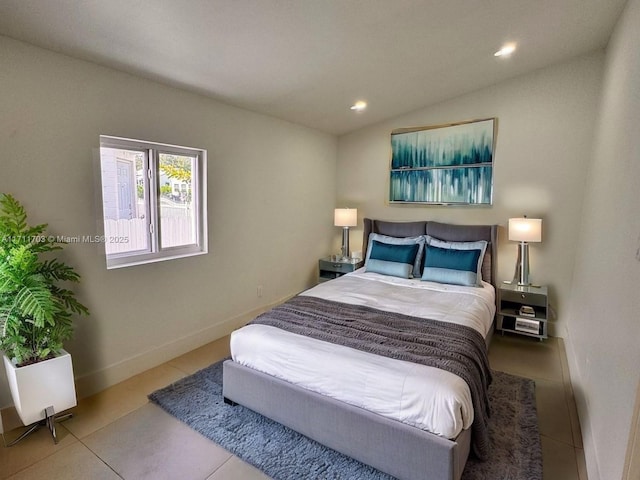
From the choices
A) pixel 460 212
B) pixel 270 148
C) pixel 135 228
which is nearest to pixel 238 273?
pixel 135 228

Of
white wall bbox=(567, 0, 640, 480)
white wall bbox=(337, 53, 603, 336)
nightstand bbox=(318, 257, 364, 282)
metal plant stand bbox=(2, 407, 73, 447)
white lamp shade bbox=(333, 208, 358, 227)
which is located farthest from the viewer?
white lamp shade bbox=(333, 208, 358, 227)

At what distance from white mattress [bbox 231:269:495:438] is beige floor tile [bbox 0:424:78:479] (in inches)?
43.2

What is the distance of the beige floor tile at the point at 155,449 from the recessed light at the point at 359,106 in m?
3.41

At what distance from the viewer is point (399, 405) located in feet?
5.53

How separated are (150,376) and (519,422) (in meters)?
2.76

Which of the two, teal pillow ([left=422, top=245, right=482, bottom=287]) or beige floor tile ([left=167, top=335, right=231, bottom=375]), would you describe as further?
teal pillow ([left=422, top=245, right=482, bottom=287])

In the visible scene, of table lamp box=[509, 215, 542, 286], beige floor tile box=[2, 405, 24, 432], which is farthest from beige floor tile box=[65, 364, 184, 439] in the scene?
table lamp box=[509, 215, 542, 286]

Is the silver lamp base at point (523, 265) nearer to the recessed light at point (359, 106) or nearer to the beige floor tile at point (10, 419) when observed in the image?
the recessed light at point (359, 106)

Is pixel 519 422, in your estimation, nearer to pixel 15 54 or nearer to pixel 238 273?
pixel 238 273

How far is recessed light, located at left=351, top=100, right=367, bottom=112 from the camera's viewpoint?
375 cm

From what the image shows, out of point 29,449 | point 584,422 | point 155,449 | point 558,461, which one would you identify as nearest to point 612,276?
point 584,422

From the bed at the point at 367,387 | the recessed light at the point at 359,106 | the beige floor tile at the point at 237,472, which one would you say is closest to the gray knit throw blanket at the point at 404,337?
the bed at the point at 367,387

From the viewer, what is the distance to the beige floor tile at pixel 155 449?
1.83 m

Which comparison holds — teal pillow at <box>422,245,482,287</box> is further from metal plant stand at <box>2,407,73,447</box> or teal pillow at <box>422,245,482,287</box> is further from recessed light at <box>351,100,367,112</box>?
metal plant stand at <box>2,407,73,447</box>
